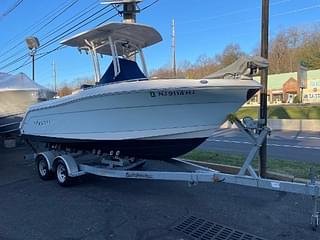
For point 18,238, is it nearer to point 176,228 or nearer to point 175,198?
point 176,228

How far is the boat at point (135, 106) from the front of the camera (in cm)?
552

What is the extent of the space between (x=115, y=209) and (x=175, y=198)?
1.07 meters

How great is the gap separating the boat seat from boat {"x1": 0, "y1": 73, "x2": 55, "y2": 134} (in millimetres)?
4715

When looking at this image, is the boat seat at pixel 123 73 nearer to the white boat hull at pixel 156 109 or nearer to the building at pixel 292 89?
the white boat hull at pixel 156 109

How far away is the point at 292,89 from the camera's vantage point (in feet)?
Answer: 171

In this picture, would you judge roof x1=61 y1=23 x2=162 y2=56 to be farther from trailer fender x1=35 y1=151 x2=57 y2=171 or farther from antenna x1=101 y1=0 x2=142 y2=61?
antenna x1=101 y1=0 x2=142 y2=61

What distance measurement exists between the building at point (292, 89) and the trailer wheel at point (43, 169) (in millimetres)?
41194

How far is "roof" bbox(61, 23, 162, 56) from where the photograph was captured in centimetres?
675

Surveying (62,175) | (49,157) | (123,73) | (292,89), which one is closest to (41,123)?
(49,157)

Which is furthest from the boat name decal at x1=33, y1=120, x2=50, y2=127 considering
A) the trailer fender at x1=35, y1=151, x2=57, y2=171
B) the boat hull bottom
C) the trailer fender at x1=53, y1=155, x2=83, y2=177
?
the boat hull bottom

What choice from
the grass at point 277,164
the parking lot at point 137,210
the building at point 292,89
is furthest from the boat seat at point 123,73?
the building at point 292,89

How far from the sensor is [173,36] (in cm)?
4534

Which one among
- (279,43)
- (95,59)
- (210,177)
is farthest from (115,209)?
(279,43)

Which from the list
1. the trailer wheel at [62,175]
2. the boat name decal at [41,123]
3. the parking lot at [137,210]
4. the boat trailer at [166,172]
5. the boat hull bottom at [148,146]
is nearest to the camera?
the boat trailer at [166,172]
